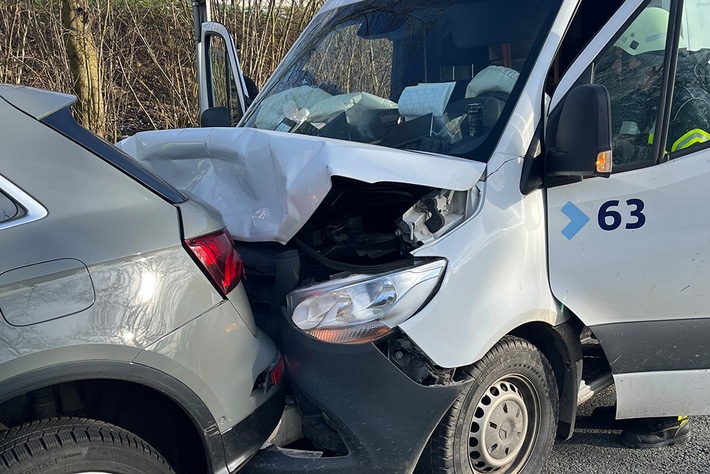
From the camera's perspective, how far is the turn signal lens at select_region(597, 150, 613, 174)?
8.36ft

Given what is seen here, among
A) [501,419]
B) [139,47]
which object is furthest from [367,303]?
[139,47]

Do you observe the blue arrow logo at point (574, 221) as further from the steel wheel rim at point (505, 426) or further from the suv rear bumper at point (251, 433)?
the suv rear bumper at point (251, 433)

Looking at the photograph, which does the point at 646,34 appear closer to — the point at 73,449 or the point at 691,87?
the point at 691,87

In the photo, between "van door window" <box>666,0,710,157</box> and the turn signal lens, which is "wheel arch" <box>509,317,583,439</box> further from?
"van door window" <box>666,0,710,157</box>

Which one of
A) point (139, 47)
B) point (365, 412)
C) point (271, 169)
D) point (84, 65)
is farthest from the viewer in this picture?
point (139, 47)

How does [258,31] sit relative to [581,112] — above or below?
above

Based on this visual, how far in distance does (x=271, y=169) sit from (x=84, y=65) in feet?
22.0

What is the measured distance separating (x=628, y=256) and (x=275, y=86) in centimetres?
223

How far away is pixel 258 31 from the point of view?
9.23 meters

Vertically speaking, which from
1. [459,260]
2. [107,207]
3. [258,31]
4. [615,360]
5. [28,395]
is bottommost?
[615,360]

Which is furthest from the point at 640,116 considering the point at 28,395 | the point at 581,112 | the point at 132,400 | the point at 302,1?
the point at 302,1

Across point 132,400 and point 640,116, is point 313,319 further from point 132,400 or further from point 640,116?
point 640,116

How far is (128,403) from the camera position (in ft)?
7.16

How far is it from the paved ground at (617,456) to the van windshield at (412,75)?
165 centimetres
